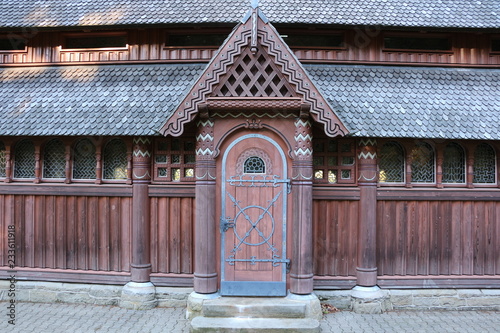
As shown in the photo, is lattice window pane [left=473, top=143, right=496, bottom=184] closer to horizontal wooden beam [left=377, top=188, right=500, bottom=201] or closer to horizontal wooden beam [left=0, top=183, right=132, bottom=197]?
horizontal wooden beam [left=377, top=188, right=500, bottom=201]

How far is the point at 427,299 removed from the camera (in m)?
7.36

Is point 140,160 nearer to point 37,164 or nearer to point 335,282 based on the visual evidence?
point 37,164

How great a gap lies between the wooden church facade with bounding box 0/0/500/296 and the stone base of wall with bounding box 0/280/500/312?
0.55 feet

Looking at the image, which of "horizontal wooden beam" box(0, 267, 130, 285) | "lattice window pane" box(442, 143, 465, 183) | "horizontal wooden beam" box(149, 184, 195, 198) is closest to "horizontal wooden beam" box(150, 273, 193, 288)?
"horizontal wooden beam" box(0, 267, 130, 285)

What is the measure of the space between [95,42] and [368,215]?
7241mm

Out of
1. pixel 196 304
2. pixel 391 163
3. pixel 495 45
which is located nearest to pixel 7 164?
pixel 196 304

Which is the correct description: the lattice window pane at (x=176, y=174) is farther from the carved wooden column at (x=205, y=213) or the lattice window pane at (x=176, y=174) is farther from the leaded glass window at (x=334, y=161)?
the leaded glass window at (x=334, y=161)

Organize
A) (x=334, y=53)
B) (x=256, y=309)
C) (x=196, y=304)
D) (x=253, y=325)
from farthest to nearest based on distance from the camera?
(x=334, y=53) < (x=196, y=304) < (x=256, y=309) < (x=253, y=325)

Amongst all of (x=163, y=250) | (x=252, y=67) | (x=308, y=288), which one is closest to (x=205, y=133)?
(x=252, y=67)

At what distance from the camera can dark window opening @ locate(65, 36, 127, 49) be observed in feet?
27.9

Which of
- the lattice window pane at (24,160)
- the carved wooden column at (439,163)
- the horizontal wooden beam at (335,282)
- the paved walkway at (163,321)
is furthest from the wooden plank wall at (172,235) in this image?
the carved wooden column at (439,163)

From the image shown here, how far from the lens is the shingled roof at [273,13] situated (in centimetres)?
788

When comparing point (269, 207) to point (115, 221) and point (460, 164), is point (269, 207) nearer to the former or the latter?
point (115, 221)

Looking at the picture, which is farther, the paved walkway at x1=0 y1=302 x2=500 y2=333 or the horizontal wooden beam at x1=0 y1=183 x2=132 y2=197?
the horizontal wooden beam at x1=0 y1=183 x2=132 y2=197
